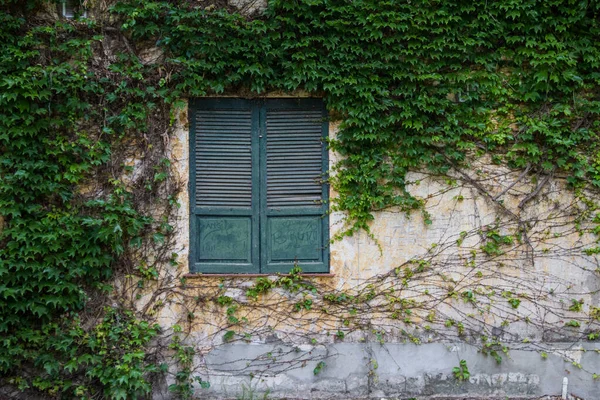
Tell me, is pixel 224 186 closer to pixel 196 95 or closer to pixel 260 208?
pixel 260 208

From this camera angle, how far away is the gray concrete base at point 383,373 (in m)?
5.54

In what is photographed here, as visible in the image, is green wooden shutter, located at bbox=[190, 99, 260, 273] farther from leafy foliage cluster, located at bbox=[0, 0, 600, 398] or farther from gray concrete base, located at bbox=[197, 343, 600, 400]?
gray concrete base, located at bbox=[197, 343, 600, 400]

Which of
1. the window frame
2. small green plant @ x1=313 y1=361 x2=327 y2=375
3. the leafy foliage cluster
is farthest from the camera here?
the window frame

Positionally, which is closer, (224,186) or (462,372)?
(462,372)

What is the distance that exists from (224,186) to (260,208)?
0.45 meters

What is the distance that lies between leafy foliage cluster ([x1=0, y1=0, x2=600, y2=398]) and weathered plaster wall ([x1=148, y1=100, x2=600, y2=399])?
0.22 metres

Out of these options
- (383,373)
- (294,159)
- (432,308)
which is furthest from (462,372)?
(294,159)

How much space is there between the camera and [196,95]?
18.1 feet

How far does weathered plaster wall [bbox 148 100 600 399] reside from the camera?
555 centimetres

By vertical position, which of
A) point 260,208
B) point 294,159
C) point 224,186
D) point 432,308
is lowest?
point 432,308

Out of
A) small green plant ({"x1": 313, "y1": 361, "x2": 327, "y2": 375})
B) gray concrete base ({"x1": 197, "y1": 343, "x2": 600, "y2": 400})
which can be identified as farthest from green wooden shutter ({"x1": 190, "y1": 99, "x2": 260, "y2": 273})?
small green plant ({"x1": 313, "y1": 361, "x2": 327, "y2": 375})

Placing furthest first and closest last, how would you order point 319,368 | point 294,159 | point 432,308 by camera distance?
point 294,159 → point 432,308 → point 319,368

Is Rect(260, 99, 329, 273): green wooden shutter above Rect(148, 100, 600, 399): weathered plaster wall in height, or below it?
above

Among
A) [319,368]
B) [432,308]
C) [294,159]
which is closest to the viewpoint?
[319,368]
